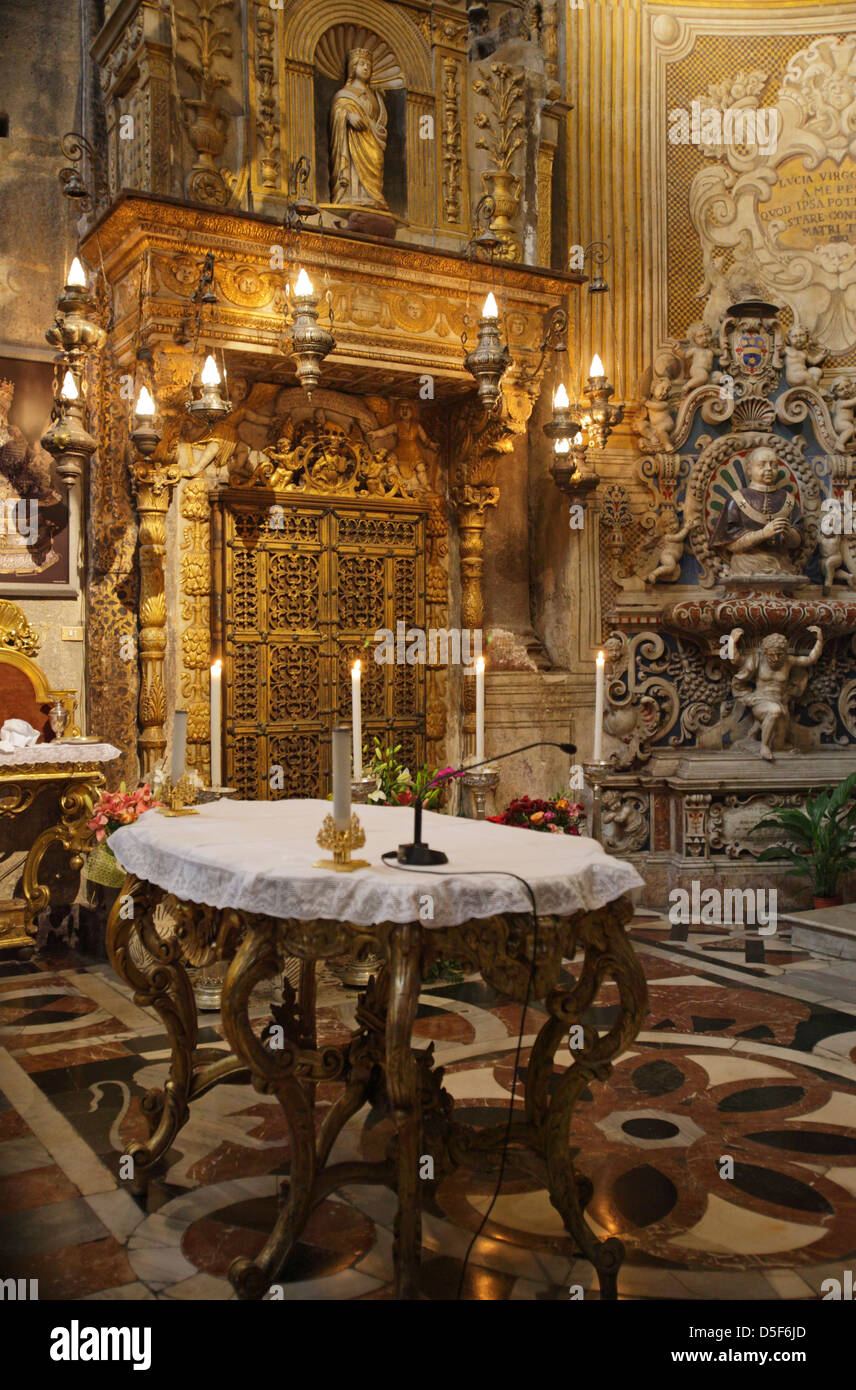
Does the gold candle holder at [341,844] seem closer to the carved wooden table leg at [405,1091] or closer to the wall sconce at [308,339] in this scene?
the carved wooden table leg at [405,1091]

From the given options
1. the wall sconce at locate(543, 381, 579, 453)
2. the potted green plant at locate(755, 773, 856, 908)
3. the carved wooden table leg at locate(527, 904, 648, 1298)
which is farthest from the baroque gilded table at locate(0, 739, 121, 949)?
the potted green plant at locate(755, 773, 856, 908)

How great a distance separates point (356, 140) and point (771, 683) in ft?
14.7

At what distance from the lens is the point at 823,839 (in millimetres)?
7445

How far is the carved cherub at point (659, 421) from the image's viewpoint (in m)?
8.57

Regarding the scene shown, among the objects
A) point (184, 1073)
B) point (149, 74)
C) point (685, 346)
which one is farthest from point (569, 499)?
point (184, 1073)

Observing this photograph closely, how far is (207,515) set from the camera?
722 centimetres

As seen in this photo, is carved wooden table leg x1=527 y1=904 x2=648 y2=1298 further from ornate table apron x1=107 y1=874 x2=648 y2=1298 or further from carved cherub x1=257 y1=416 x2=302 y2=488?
carved cherub x1=257 y1=416 x2=302 y2=488

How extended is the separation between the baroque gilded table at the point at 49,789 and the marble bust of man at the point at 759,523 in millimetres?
4543

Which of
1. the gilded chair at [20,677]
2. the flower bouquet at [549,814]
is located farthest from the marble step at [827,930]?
the gilded chair at [20,677]

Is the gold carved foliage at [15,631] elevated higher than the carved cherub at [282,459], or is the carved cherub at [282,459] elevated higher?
the carved cherub at [282,459]

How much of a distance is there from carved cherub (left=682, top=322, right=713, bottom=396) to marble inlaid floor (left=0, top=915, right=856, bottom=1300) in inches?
184

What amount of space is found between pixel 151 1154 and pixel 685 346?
7020 millimetres

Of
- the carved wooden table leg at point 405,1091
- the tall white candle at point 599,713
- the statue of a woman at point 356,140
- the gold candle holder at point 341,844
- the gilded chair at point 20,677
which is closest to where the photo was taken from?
the carved wooden table leg at point 405,1091

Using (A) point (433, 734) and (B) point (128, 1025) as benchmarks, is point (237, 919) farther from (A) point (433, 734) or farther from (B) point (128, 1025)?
(A) point (433, 734)
